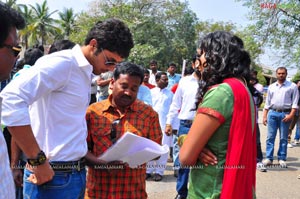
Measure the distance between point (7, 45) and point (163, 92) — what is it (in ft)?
18.3

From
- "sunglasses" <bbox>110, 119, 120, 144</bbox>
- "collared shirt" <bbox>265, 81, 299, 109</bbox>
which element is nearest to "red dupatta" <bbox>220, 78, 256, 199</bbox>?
"sunglasses" <bbox>110, 119, 120, 144</bbox>

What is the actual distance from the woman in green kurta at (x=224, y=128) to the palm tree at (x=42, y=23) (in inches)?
1586

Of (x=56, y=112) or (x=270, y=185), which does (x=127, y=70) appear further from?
(x=270, y=185)

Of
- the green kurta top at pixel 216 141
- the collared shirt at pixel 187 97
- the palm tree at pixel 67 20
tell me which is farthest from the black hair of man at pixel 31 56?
the palm tree at pixel 67 20

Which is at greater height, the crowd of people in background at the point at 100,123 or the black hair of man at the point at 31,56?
the black hair of man at the point at 31,56

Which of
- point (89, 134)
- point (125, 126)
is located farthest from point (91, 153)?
point (125, 126)

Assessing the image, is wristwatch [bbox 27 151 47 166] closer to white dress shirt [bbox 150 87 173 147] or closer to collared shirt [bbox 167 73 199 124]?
collared shirt [bbox 167 73 199 124]

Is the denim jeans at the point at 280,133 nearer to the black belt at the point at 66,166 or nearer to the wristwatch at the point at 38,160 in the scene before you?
the black belt at the point at 66,166

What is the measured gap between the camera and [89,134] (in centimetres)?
248

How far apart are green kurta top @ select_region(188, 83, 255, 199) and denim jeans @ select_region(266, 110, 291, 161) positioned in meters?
5.32

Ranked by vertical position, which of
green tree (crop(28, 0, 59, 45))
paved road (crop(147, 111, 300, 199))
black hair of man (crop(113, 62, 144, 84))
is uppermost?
green tree (crop(28, 0, 59, 45))

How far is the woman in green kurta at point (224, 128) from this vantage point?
1.78 m

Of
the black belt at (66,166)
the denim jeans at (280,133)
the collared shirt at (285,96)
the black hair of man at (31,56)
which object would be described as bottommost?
the denim jeans at (280,133)

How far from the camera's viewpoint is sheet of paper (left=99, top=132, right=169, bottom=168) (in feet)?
7.30
